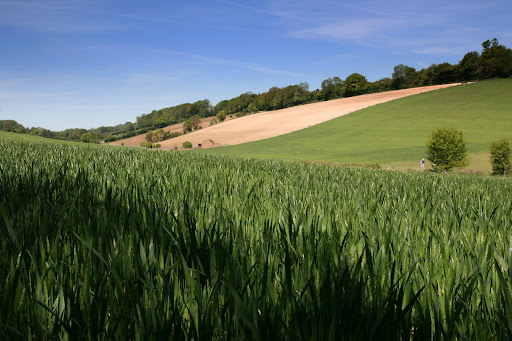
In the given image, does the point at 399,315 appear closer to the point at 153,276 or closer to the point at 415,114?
the point at 153,276

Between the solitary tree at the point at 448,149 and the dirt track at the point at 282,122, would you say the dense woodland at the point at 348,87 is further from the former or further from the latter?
the solitary tree at the point at 448,149

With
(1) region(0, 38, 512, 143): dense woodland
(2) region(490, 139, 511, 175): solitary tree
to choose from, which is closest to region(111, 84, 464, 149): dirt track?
(1) region(0, 38, 512, 143): dense woodland

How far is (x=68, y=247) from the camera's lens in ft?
4.66

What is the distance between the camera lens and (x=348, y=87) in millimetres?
118000

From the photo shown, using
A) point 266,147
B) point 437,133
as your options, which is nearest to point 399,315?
point 437,133

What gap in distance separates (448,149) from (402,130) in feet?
51.6

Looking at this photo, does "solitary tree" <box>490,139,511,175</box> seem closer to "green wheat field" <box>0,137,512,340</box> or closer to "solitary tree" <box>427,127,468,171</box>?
"solitary tree" <box>427,127,468,171</box>

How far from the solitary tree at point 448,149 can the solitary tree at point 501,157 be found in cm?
351

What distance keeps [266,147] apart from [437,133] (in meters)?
26.8

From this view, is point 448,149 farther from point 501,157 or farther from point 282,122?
point 282,122

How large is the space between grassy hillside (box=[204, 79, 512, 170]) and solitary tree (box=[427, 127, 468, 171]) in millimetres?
1870

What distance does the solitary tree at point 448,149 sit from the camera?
42031mm

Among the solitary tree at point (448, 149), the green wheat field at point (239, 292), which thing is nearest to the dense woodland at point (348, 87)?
the solitary tree at point (448, 149)

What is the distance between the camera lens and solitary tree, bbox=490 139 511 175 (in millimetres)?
37375
